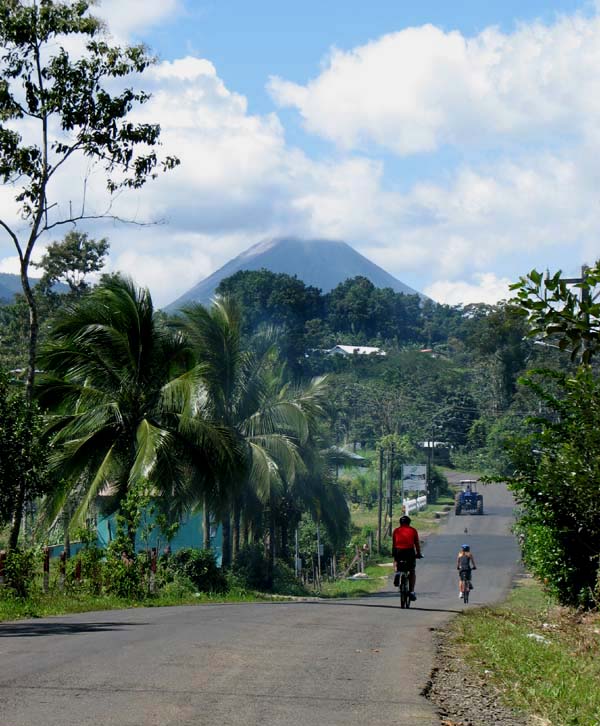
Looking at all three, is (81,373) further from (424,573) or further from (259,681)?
(424,573)

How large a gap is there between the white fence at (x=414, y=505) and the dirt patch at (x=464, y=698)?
66.6 m

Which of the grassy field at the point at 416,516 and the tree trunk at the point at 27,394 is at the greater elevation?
the tree trunk at the point at 27,394

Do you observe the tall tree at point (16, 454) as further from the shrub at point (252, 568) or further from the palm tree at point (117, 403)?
the shrub at point (252, 568)

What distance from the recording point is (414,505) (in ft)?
255

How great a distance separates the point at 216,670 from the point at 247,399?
1002 inches

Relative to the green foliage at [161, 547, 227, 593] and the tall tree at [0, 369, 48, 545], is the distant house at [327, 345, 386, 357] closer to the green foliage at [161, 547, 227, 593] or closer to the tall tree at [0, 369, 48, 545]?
the green foliage at [161, 547, 227, 593]

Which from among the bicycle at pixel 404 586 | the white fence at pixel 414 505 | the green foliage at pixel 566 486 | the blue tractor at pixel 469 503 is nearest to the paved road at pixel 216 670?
the green foliage at pixel 566 486

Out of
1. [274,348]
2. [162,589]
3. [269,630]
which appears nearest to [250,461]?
[274,348]

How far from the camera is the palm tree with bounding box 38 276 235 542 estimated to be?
2445 cm

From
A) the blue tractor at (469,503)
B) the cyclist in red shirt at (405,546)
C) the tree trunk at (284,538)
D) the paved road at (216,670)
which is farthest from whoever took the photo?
the blue tractor at (469,503)

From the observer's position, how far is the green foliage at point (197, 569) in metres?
28.2

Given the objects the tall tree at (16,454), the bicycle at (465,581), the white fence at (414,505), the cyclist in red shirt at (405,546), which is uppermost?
the tall tree at (16,454)

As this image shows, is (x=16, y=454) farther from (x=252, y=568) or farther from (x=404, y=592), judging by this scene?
(x=252, y=568)

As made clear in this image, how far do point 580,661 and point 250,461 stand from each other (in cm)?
2276
